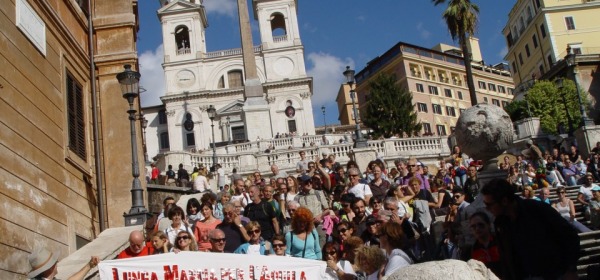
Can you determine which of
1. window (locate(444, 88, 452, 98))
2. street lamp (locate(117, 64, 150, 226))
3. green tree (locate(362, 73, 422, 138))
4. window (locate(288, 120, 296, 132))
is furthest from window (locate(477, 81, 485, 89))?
street lamp (locate(117, 64, 150, 226))

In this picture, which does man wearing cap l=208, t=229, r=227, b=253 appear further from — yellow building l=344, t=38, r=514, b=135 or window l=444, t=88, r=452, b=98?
window l=444, t=88, r=452, b=98

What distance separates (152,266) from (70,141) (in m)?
6.22

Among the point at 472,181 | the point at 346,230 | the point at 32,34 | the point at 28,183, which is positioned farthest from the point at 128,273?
the point at 472,181

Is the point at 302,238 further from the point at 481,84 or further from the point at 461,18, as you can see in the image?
the point at 481,84

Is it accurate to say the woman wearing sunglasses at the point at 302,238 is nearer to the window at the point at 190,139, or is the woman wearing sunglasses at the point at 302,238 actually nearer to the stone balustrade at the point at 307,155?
the stone balustrade at the point at 307,155

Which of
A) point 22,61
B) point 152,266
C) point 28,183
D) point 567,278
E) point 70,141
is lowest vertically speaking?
point 567,278

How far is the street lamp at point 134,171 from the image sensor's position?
37.3 feet

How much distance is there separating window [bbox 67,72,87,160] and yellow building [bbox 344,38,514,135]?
6150 cm

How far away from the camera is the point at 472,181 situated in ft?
40.4

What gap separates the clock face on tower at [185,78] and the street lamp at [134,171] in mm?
58087

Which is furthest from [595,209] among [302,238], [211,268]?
[211,268]

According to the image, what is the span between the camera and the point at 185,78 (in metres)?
69.7

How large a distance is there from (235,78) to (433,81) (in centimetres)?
2625

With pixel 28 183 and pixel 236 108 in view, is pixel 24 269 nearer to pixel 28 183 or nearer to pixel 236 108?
pixel 28 183
